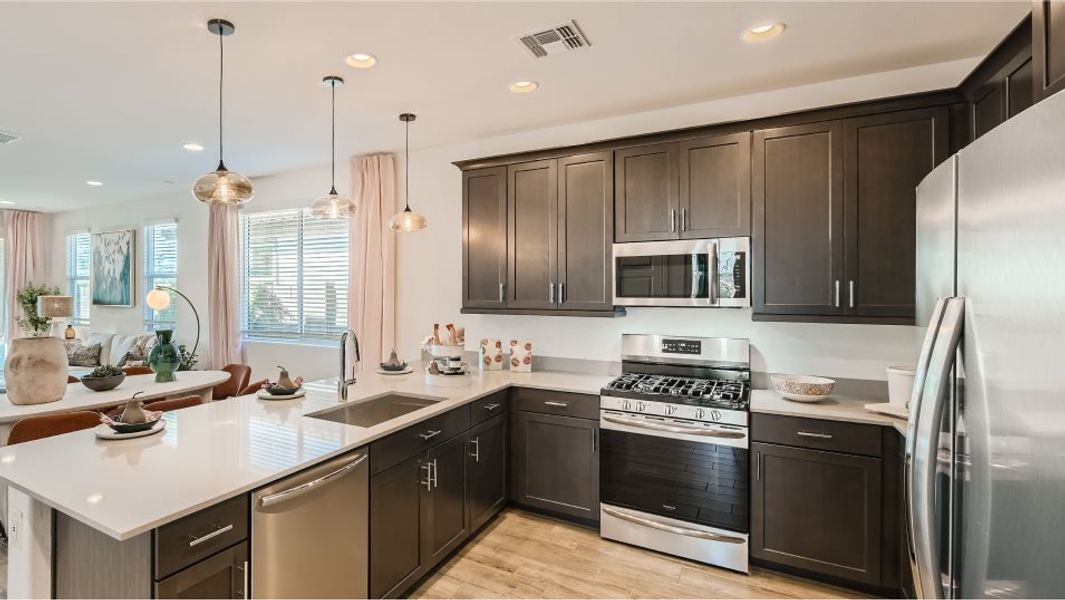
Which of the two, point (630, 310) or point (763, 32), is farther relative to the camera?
point (630, 310)

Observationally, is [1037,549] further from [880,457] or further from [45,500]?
[45,500]

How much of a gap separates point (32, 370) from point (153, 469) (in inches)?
85.4

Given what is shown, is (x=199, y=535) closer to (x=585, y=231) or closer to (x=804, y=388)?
(x=585, y=231)

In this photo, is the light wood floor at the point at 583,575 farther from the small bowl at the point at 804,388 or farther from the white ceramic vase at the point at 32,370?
the white ceramic vase at the point at 32,370

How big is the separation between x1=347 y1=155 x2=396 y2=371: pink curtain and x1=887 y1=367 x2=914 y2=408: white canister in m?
3.59

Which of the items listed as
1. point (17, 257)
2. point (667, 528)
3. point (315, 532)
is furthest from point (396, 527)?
point (17, 257)

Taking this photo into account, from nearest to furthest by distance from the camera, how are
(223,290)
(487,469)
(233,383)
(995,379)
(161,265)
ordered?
(995,379)
(487,469)
(233,383)
(223,290)
(161,265)

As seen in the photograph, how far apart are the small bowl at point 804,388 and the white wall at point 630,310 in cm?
30

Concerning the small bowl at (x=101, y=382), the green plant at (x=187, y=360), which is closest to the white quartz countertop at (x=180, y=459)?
the small bowl at (x=101, y=382)

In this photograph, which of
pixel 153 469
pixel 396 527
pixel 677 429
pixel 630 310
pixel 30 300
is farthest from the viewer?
pixel 30 300

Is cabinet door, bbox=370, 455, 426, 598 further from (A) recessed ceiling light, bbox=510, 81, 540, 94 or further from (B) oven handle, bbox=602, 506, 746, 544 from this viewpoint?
(A) recessed ceiling light, bbox=510, 81, 540, 94

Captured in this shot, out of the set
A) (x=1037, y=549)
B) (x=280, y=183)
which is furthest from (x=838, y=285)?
(x=280, y=183)

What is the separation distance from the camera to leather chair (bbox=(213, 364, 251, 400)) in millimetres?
4141

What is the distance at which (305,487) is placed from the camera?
5.67 feet
